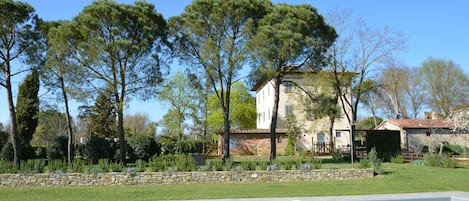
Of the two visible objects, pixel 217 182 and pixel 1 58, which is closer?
pixel 217 182

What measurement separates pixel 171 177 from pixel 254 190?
→ 416cm

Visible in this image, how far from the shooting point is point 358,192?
13266 millimetres

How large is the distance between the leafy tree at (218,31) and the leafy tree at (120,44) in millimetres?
1715

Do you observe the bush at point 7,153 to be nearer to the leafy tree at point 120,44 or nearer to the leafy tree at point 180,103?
the leafy tree at point 120,44

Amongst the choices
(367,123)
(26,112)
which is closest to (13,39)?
(26,112)

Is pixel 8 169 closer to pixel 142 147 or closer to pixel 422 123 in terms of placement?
pixel 142 147

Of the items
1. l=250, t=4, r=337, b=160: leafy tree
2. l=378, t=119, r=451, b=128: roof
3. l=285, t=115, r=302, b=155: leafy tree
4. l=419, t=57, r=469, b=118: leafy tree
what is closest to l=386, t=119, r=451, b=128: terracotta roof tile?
l=378, t=119, r=451, b=128: roof

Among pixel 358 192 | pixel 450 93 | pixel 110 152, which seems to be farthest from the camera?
pixel 450 93

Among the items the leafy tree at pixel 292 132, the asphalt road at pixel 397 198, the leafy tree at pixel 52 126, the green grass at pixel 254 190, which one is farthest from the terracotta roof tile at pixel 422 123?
the leafy tree at pixel 52 126

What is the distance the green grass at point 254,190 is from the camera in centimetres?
1300

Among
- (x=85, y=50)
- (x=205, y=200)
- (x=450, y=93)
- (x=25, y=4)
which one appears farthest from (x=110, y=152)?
(x=450, y=93)

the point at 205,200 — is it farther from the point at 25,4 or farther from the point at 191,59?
the point at 25,4

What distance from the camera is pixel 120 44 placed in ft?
67.6

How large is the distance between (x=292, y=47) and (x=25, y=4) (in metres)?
14.0
